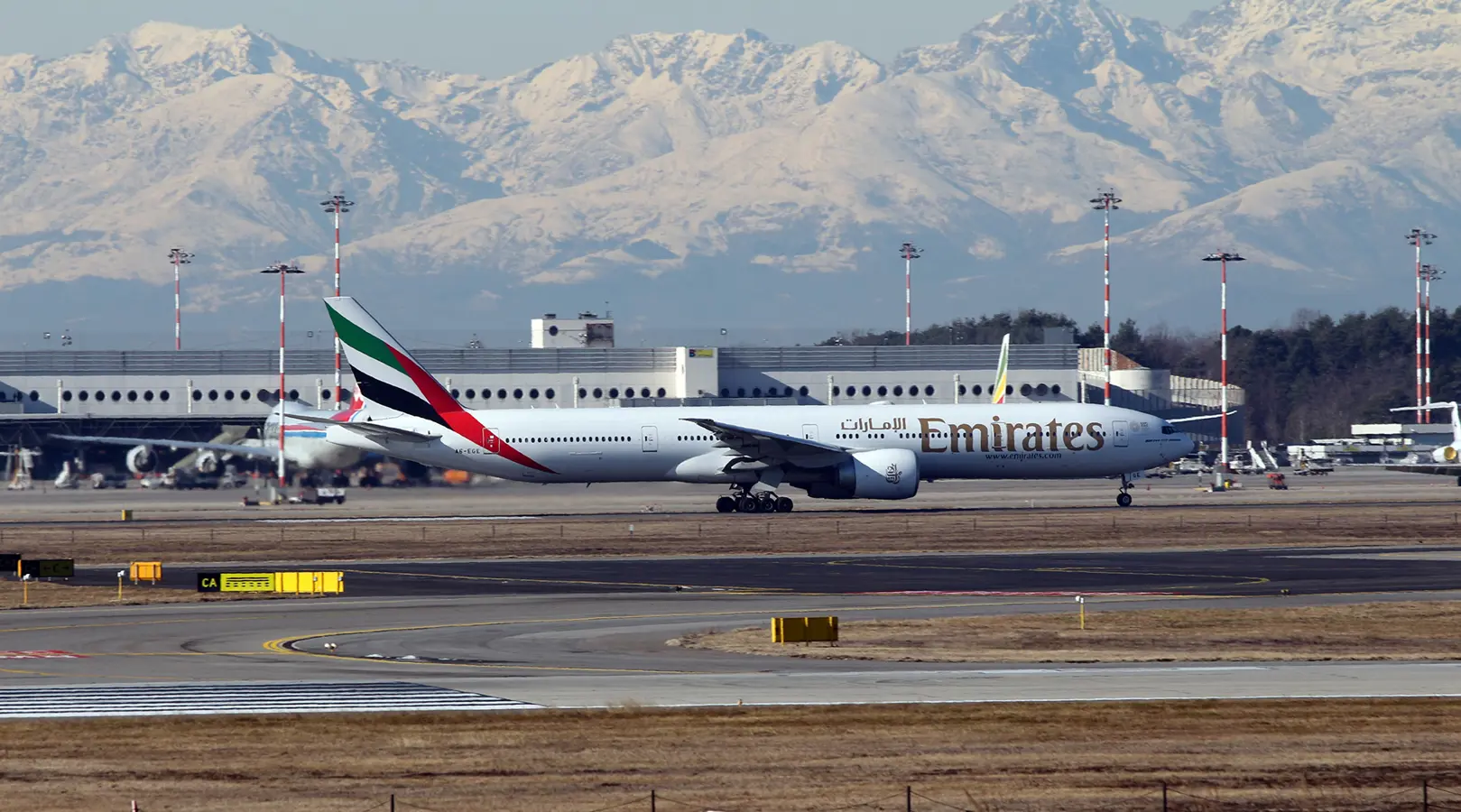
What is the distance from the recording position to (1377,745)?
72.0ft

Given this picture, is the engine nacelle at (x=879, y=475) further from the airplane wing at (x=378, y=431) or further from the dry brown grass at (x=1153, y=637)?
the dry brown grass at (x=1153, y=637)

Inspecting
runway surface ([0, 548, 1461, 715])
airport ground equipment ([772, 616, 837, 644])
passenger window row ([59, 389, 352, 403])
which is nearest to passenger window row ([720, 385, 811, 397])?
passenger window row ([59, 389, 352, 403])

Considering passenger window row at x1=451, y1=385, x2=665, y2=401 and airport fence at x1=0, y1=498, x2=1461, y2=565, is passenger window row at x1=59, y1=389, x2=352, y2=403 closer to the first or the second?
passenger window row at x1=451, y1=385, x2=665, y2=401

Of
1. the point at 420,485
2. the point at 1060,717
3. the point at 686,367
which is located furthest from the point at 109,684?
the point at 686,367

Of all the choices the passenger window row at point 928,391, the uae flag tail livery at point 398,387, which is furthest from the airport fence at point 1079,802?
the passenger window row at point 928,391

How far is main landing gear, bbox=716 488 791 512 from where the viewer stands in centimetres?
7338

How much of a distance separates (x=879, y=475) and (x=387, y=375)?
21.0 meters

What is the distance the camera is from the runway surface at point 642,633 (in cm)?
2662

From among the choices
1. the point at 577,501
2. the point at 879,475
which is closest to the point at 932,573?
the point at 879,475

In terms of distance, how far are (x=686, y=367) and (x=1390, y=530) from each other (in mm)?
63553

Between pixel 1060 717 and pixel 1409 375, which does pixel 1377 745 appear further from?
pixel 1409 375

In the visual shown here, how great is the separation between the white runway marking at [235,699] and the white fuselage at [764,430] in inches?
1827

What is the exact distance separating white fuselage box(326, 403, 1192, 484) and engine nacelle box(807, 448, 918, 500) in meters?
0.92

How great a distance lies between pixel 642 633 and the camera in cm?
3462
